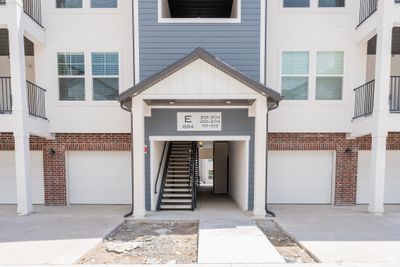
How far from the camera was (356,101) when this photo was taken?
883cm

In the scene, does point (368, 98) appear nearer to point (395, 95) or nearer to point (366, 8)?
point (395, 95)

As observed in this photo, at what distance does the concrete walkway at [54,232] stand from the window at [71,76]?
12.7 feet

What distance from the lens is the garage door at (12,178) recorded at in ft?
30.5

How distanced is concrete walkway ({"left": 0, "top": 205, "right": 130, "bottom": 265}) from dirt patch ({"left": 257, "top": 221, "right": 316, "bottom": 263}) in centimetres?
389

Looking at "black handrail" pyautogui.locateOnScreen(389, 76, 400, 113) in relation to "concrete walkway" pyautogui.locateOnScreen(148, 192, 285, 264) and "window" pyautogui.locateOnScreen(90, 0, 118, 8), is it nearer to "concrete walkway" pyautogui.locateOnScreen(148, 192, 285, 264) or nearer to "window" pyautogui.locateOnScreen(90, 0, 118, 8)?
"concrete walkway" pyautogui.locateOnScreen(148, 192, 285, 264)

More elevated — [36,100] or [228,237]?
[36,100]

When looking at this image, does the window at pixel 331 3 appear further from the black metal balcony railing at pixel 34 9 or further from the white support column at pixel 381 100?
the black metal balcony railing at pixel 34 9

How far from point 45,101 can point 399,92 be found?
12117 millimetres

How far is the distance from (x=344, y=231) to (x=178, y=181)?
206 inches

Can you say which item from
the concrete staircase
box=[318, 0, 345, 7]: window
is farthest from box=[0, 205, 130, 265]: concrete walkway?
box=[318, 0, 345, 7]: window

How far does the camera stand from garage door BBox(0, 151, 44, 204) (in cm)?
928

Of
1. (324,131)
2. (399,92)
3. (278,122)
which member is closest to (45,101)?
(278,122)

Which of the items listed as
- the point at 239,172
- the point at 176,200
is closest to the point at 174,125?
the point at 176,200

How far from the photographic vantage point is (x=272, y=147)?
900 centimetres
